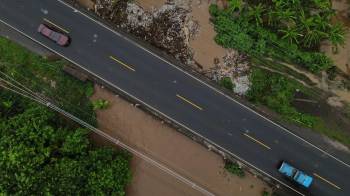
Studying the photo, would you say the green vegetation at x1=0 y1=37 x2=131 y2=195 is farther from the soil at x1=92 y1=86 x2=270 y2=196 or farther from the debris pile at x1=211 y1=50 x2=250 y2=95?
the debris pile at x1=211 y1=50 x2=250 y2=95

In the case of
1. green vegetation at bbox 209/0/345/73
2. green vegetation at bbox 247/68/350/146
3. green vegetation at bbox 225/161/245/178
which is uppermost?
green vegetation at bbox 209/0/345/73

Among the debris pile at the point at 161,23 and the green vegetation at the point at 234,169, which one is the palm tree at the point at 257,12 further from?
the green vegetation at the point at 234,169

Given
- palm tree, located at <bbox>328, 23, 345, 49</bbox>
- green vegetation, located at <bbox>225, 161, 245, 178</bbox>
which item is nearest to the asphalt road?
green vegetation, located at <bbox>225, 161, 245, 178</bbox>

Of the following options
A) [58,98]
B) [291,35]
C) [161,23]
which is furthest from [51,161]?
[291,35]

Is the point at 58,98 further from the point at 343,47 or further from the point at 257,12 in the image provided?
the point at 343,47

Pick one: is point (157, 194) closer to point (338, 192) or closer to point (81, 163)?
point (81, 163)
